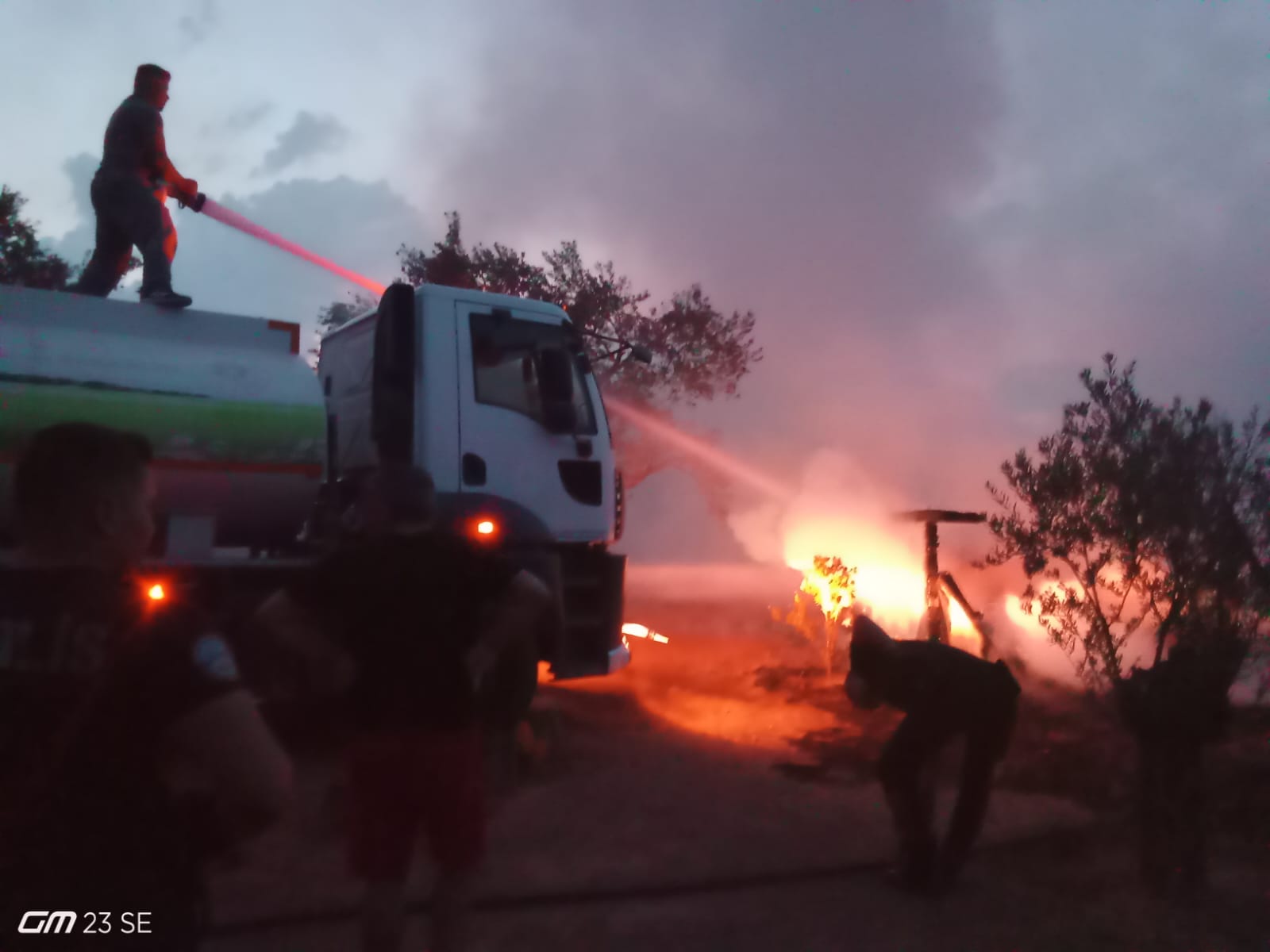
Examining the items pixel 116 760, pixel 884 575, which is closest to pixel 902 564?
pixel 884 575

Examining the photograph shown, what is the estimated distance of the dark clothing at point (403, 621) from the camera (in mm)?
2883

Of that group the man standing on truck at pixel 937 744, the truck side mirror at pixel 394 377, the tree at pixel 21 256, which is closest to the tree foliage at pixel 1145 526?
the man standing on truck at pixel 937 744

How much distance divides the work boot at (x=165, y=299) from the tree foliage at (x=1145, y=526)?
19.2 ft

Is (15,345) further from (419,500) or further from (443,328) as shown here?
(419,500)

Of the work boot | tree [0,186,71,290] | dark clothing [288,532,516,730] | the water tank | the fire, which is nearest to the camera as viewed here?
dark clothing [288,532,516,730]

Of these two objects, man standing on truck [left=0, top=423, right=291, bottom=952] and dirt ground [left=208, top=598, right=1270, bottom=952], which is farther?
dirt ground [left=208, top=598, right=1270, bottom=952]

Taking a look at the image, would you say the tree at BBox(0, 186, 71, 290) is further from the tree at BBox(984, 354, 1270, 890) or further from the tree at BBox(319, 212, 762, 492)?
the tree at BBox(984, 354, 1270, 890)

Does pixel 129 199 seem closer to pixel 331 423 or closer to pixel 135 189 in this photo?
pixel 135 189

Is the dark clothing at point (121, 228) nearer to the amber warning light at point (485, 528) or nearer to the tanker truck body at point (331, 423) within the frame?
the tanker truck body at point (331, 423)

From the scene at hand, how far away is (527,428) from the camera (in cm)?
621

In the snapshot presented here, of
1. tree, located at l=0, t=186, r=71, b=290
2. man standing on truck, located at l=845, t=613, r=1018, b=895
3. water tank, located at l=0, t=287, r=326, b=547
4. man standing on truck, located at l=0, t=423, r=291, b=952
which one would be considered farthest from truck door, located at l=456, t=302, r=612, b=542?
tree, located at l=0, t=186, r=71, b=290

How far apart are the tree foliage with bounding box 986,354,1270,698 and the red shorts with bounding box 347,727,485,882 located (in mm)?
4659

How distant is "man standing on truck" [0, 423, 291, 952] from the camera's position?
56.6 inches

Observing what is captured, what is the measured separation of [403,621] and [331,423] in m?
3.79
